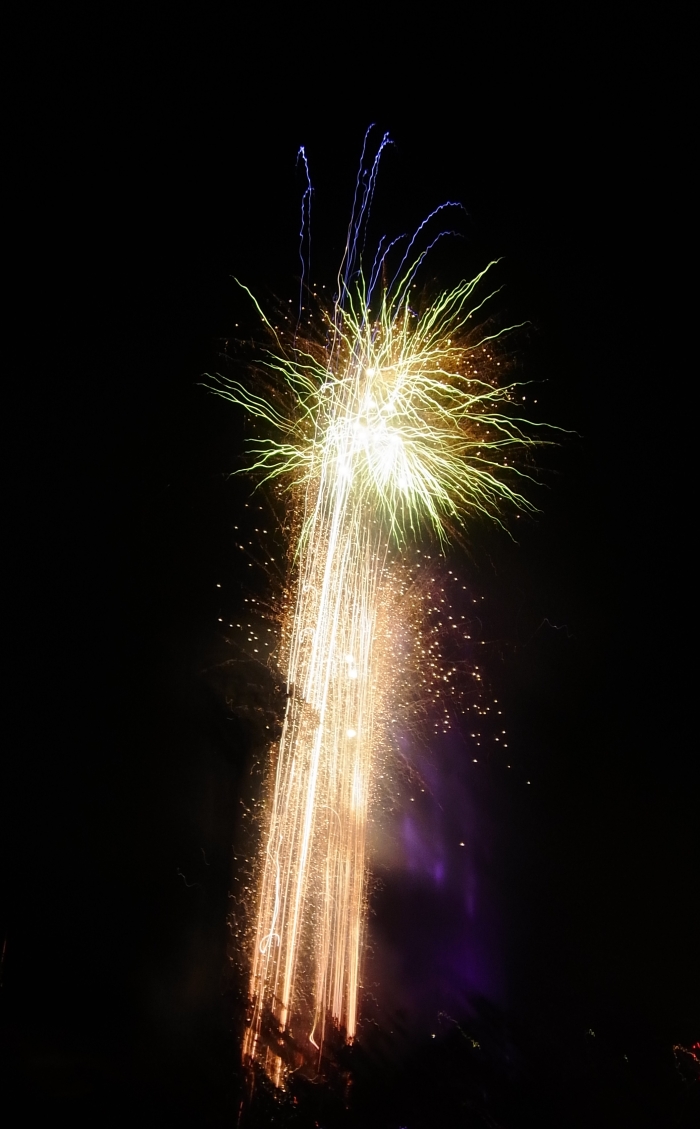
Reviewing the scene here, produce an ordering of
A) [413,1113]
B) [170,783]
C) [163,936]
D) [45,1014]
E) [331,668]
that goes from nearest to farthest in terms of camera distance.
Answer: [413,1113] < [45,1014] < [163,936] < [170,783] < [331,668]

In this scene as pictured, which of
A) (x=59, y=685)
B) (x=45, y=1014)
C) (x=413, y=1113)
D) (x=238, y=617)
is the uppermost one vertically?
(x=238, y=617)

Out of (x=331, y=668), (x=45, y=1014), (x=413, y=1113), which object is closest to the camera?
(x=413, y=1113)

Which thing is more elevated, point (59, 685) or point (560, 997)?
point (59, 685)

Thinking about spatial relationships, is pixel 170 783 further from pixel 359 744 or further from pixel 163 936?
pixel 359 744

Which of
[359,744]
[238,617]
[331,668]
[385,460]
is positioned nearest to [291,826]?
[359,744]

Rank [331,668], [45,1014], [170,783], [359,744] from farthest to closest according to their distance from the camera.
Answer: [359,744], [331,668], [170,783], [45,1014]

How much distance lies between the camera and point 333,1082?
433 cm

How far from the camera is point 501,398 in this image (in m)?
8.16

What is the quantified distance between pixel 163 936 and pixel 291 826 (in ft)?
7.97

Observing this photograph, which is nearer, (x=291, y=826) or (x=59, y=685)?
(x=59, y=685)

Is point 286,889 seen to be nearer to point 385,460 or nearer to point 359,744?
point 359,744

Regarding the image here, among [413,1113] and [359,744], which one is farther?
[359,744]

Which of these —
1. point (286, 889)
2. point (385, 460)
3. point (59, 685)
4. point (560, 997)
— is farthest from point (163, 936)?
point (560, 997)

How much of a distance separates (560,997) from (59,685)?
8.82m
